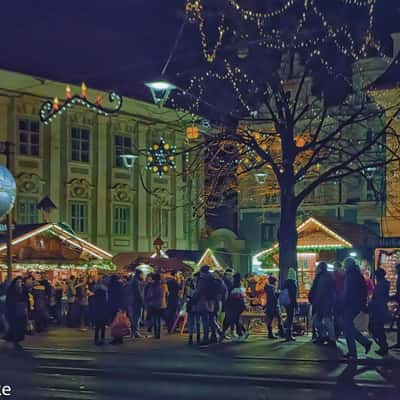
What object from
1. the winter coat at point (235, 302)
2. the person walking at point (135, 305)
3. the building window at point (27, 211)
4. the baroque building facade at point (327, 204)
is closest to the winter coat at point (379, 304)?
the winter coat at point (235, 302)

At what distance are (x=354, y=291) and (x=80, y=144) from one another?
96.5ft

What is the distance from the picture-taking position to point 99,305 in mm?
22031

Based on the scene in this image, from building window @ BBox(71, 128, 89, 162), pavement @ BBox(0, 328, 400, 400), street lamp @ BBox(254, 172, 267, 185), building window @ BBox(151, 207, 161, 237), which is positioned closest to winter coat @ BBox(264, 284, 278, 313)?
pavement @ BBox(0, 328, 400, 400)

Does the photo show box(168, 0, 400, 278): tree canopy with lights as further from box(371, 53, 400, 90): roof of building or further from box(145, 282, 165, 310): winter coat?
box(371, 53, 400, 90): roof of building

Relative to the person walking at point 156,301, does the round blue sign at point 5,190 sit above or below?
above

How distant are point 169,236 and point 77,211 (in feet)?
21.8

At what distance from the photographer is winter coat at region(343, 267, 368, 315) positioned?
1752 cm

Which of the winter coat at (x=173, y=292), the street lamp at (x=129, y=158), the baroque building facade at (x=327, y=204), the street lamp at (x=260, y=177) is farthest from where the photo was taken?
the baroque building facade at (x=327, y=204)

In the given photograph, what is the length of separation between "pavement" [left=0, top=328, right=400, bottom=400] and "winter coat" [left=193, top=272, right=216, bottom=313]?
0.90 metres

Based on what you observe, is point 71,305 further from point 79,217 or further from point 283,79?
point 79,217

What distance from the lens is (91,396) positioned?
43.3ft

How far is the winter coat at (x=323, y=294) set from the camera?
20391mm

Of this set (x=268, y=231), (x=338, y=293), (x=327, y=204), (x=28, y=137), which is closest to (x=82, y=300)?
(x=338, y=293)

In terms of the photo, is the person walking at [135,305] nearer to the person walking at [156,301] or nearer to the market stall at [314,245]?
the person walking at [156,301]
